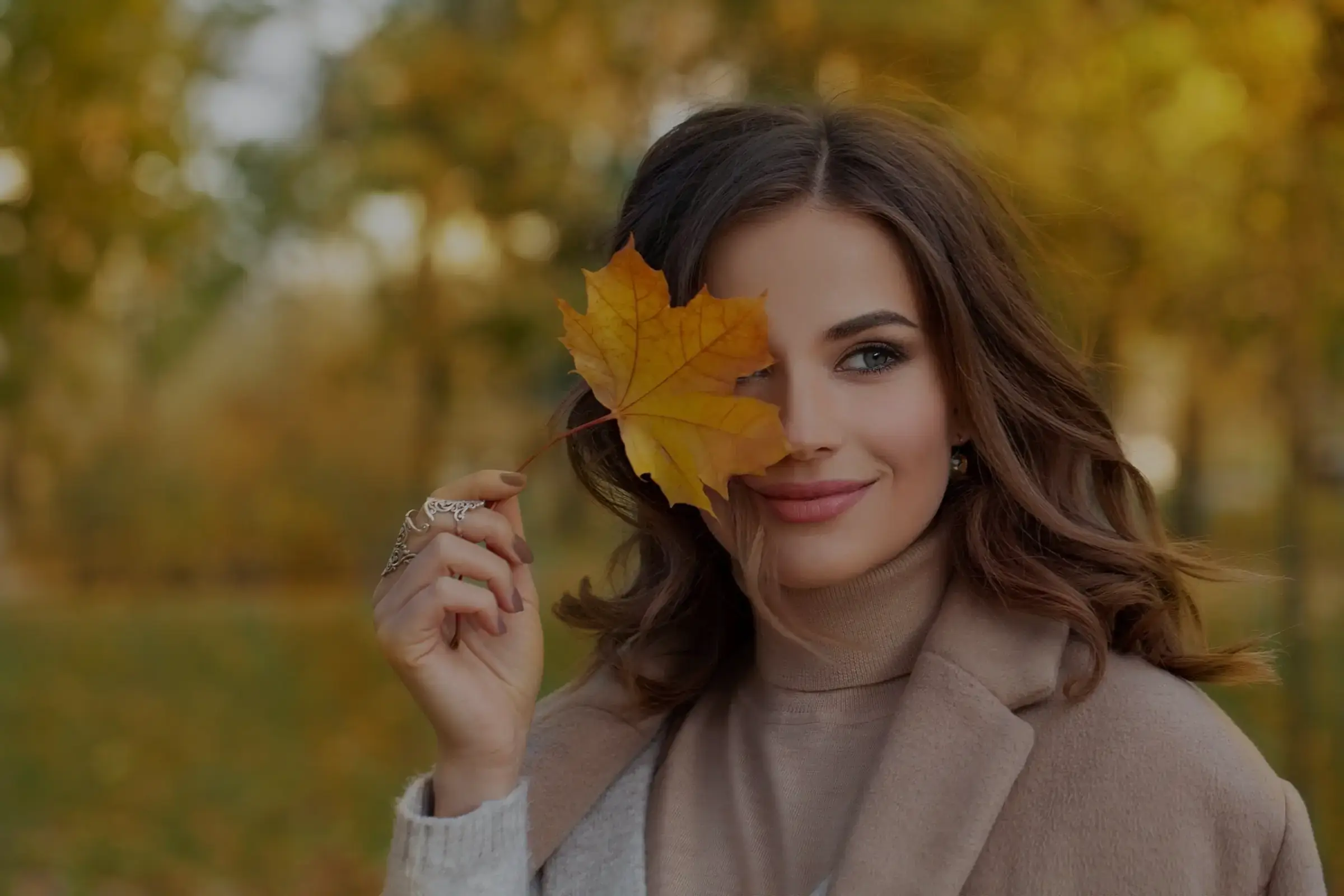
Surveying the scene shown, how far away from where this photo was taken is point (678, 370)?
1707mm

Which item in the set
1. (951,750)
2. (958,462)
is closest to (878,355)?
(958,462)

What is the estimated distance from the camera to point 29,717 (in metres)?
→ 8.18

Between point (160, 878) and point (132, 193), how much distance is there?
345cm

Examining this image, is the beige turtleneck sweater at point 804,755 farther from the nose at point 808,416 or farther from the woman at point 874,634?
the nose at point 808,416

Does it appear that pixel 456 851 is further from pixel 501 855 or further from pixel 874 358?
pixel 874 358

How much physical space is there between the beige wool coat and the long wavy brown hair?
5cm

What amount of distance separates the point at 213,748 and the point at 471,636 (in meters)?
6.46

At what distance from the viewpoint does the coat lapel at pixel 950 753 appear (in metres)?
1.80

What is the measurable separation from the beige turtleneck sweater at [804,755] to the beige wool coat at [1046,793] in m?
0.07

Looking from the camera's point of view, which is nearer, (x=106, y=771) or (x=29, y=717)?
(x=106, y=771)

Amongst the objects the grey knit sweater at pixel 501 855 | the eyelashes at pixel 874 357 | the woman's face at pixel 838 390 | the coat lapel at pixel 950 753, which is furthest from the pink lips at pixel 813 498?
the grey knit sweater at pixel 501 855

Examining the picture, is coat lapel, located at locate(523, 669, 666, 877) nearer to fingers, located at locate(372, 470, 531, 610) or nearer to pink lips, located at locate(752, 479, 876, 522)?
fingers, located at locate(372, 470, 531, 610)

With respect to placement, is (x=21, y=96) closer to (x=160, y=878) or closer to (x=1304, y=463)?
(x=160, y=878)

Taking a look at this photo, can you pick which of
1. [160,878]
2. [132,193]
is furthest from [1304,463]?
[132,193]
